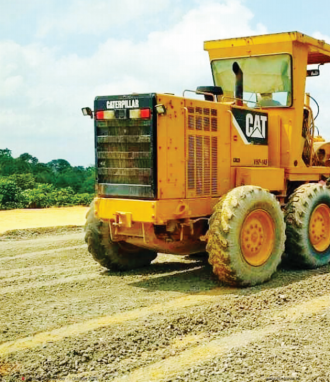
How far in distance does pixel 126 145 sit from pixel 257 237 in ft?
6.40

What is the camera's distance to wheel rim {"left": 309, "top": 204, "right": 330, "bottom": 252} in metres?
8.86

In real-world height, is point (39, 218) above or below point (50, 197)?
below

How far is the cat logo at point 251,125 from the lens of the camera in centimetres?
844

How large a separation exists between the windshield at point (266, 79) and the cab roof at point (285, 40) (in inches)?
8.6

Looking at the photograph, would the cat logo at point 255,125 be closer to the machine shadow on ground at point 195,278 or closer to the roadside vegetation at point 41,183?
the machine shadow on ground at point 195,278

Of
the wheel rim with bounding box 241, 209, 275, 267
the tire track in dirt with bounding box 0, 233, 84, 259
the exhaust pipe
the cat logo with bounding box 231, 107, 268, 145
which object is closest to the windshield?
the exhaust pipe

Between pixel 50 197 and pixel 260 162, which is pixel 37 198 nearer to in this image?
pixel 50 197

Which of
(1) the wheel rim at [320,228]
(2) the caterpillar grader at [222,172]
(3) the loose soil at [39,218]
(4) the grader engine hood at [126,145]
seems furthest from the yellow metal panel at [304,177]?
(3) the loose soil at [39,218]

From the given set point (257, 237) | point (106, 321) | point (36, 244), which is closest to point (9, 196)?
point (36, 244)

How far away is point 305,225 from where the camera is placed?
8531mm

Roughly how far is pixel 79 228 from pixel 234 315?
8.88 meters

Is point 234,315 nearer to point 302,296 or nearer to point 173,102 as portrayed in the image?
point 302,296

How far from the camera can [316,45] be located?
9375 mm

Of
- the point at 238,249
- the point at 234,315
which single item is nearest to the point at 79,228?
the point at 238,249
